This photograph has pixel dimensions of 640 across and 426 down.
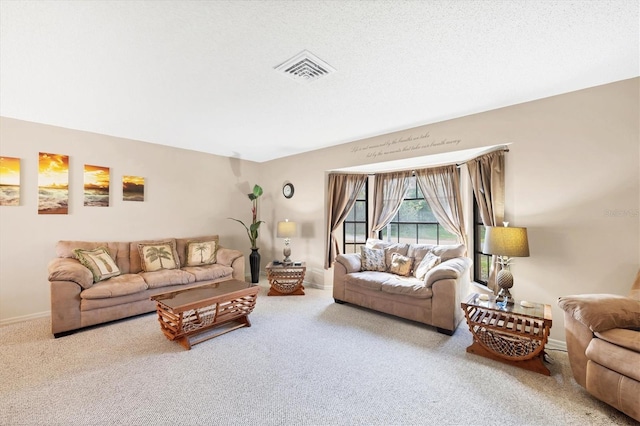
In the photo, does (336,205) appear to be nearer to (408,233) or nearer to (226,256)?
(408,233)

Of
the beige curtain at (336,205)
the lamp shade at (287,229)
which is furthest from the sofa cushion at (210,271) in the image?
the beige curtain at (336,205)

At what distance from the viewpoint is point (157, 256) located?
4105 millimetres

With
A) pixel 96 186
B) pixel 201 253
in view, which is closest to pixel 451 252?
pixel 201 253

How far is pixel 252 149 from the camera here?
5.00m

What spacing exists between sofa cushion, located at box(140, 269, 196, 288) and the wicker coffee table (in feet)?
2.46

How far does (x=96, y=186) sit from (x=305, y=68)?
3.74m

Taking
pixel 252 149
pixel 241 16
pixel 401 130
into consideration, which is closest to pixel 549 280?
pixel 401 130

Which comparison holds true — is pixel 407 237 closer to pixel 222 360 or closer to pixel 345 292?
pixel 345 292

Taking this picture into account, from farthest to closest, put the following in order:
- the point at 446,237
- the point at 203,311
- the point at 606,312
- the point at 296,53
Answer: the point at 446,237 < the point at 203,311 < the point at 296,53 < the point at 606,312

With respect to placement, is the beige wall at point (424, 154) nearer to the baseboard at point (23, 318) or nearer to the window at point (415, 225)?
the baseboard at point (23, 318)

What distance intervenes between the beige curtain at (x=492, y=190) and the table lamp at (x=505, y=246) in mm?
413

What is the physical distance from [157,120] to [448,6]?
3498 mm

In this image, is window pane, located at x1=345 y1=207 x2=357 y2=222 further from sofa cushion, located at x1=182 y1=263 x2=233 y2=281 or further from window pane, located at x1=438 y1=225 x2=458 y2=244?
sofa cushion, located at x1=182 y1=263 x2=233 y2=281

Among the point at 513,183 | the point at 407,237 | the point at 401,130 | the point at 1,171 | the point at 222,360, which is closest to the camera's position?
the point at 222,360
